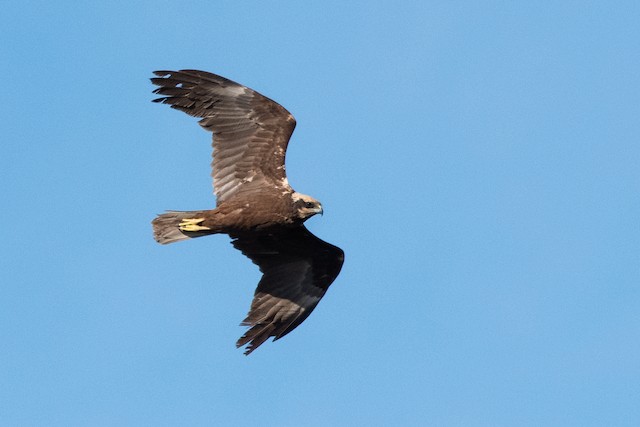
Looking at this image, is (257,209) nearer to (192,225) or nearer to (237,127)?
(192,225)

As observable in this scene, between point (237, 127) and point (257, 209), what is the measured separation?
1435 mm

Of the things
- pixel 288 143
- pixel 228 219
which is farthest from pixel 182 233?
pixel 288 143

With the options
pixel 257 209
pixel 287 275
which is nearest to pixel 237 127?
pixel 257 209

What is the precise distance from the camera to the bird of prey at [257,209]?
731 inches

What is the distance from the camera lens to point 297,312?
63.8ft

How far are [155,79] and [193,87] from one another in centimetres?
59

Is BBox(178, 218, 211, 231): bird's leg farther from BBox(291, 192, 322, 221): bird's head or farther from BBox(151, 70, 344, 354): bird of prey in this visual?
BBox(291, 192, 322, 221): bird's head

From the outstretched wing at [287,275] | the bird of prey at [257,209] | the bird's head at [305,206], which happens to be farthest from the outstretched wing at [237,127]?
the outstretched wing at [287,275]

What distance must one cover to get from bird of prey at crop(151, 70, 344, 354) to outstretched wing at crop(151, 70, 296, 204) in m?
0.02

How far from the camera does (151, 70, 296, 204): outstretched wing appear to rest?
1900 cm

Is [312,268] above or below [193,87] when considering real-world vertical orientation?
below

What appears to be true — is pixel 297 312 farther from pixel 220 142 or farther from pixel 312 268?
pixel 220 142

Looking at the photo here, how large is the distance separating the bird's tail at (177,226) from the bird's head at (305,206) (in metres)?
1.31

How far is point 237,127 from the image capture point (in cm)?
1911
